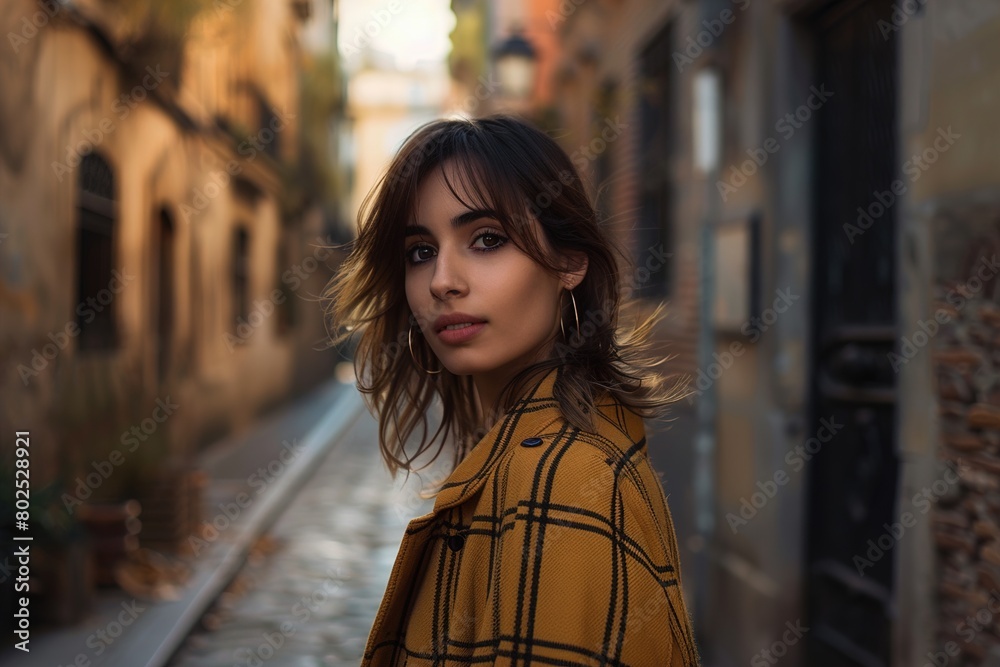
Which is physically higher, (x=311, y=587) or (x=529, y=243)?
(x=529, y=243)

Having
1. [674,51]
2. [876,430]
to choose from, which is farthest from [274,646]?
[674,51]

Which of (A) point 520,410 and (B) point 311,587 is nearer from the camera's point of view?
(A) point 520,410

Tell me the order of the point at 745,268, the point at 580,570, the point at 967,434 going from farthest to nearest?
the point at 745,268
the point at 967,434
the point at 580,570

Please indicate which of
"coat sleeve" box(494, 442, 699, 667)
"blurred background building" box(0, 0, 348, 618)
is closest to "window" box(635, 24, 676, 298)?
"blurred background building" box(0, 0, 348, 618)

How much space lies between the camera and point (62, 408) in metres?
7.33

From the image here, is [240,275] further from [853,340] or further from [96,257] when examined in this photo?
[853,340]

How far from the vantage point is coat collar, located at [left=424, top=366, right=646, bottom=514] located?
57.9 inches

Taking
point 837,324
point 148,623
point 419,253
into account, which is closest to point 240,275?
point 148,623

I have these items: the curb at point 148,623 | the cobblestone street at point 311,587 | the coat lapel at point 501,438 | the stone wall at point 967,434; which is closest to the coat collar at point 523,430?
the coat lapel at point 501,438

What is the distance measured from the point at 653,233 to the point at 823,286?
13.1 feet

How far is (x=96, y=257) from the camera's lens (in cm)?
876

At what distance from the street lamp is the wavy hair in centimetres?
967

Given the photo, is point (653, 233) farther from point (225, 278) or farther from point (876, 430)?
point (225, 278)

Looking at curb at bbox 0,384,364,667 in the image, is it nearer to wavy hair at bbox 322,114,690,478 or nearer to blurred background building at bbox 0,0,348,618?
blurred background building at bbox 0,0,348,618
